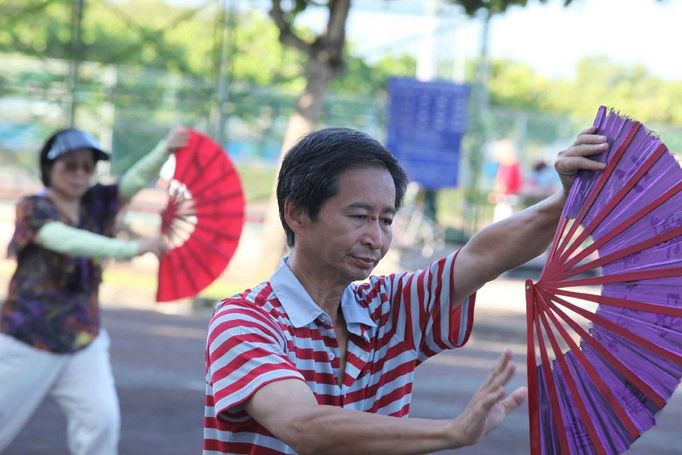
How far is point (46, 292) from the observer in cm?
520

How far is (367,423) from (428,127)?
1234 cm

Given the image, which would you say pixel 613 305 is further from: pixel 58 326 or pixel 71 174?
pixel 71 174

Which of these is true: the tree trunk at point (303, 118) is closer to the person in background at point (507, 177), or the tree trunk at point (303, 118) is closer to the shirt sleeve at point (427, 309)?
the person in background at point (507, 177)

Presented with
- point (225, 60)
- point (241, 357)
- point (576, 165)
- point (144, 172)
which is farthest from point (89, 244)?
point (225, 60)

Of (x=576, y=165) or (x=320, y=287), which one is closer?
(x=576, y=165)

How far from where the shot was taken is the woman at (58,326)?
5145 mm

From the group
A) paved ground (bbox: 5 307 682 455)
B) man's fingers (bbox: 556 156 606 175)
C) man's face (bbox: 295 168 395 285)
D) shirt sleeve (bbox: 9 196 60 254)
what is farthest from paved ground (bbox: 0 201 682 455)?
man's fingers (bbox: 556 156 606 175)

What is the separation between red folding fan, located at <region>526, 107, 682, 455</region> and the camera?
7.41 feet

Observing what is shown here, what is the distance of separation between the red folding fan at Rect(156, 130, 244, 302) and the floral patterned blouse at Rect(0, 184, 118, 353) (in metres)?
0.34

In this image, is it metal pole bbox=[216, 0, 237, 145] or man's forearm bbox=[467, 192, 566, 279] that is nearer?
man's forearm bbox=[467, 192, 566, 279]

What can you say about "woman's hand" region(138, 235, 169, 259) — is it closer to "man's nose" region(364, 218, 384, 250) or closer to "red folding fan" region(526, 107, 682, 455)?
"man's nose" region(364, 218, 384, 250)

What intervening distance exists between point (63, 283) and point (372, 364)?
284 cm

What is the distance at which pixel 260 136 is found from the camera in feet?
56.1

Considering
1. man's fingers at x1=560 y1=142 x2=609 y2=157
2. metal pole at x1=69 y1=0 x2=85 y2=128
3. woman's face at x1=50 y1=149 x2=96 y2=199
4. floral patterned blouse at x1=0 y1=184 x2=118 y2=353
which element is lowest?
floral patterned blouse at x1=0 y1=184 x2=118 y2=353
